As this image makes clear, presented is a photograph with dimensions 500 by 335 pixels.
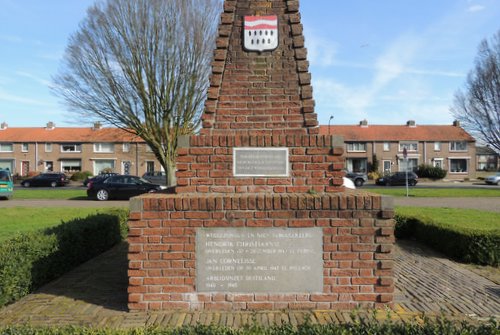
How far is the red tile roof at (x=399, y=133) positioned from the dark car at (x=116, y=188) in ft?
115

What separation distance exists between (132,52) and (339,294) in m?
18.1

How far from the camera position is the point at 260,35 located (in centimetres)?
499

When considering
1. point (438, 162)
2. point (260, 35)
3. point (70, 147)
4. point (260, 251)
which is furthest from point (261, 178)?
point (438, 162)

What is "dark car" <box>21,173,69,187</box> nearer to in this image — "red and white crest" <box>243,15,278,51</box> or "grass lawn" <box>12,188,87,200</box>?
"grass lawn" <box>12,188,87,200</box>

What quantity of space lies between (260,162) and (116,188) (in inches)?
743

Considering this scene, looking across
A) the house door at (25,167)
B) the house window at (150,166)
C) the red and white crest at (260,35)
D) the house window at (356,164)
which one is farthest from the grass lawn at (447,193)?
the house door at (25,167)

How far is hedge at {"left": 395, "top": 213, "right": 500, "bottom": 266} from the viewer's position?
688cm

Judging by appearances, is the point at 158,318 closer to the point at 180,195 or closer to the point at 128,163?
the point at 180,195

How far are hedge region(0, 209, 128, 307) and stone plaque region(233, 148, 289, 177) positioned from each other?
10.5ft

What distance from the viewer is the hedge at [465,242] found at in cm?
688

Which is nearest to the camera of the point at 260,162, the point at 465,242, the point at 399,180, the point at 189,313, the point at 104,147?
the point at 189,313

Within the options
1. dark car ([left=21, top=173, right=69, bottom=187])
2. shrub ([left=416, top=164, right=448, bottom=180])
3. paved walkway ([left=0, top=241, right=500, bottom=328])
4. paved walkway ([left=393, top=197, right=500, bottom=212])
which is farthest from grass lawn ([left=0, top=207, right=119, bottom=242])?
shrub ([left=416, top=164, right=448, bottom=180])

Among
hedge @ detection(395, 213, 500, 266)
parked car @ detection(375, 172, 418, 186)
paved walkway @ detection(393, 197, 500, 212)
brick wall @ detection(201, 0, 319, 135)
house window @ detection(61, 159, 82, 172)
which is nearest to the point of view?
brick wall @ detection(201, 0, 319, 135)

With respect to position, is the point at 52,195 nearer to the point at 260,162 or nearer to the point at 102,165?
the point at 260,162
